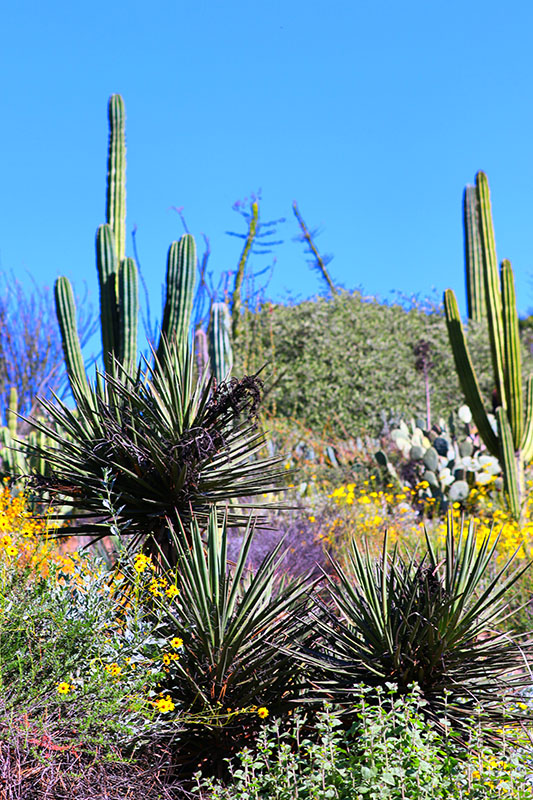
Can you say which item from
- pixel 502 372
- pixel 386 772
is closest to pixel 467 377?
pixel 502 372

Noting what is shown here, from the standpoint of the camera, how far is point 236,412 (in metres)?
3.85

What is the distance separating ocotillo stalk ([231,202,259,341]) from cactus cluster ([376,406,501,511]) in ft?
16.8

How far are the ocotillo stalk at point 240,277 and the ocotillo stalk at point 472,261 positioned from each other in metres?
5.33

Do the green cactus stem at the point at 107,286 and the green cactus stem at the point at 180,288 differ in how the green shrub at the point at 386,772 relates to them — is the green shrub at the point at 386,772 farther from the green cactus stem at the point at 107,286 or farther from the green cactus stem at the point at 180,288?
the green cactus stem at the point at 107,286

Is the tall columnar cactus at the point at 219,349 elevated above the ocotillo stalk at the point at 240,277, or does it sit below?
below

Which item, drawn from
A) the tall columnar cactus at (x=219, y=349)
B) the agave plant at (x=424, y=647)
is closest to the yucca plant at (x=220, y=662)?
the agave plant at (x=424, y=647)

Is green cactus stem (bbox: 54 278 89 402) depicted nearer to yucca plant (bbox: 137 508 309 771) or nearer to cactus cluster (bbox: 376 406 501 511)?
yucca plant (bbox: 137 508 309 771)

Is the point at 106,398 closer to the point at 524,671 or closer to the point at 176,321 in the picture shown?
the point at 176,321

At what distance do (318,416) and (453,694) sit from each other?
35.6ft

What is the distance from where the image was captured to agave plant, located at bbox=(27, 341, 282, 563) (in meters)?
3.78

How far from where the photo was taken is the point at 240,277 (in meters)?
15.4

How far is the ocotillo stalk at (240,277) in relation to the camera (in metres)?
14.8

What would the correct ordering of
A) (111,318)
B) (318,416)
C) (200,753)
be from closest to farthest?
(200,753)
(111,318)
(318,416)

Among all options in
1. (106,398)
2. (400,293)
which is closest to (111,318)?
(106,398)
